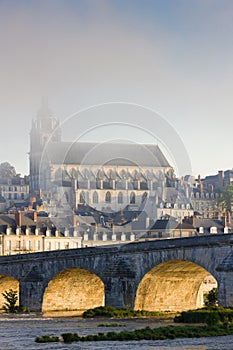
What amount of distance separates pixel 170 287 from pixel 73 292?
1387 centimetres

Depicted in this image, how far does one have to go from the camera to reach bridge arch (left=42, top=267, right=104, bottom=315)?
79.1m

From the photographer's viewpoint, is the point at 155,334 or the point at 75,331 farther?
the point at 75,331

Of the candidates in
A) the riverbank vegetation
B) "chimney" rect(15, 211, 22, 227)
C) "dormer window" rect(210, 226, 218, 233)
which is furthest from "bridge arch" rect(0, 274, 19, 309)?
"dormer window" rect(210, 226, 218, 233)

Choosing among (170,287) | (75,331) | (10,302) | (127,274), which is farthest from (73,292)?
(75,331)

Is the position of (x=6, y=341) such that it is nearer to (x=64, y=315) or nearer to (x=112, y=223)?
(x=64, y=315)

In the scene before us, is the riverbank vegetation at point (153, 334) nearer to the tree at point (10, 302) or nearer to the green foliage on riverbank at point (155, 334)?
the green foliage on riverbank at point (155, 334)

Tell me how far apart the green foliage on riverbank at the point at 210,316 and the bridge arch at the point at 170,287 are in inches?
317

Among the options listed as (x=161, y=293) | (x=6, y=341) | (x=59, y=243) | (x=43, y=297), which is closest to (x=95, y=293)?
(x=43, y=297)

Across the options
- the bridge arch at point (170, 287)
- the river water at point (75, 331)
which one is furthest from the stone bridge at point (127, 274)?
the river water at point (75, 331)

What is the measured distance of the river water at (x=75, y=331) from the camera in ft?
140

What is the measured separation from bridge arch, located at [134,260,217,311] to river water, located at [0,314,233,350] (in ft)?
19.7

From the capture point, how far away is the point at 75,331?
5266 centimetres

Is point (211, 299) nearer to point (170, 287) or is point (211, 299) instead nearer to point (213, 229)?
point (170, 287)

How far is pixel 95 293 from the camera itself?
269ft
